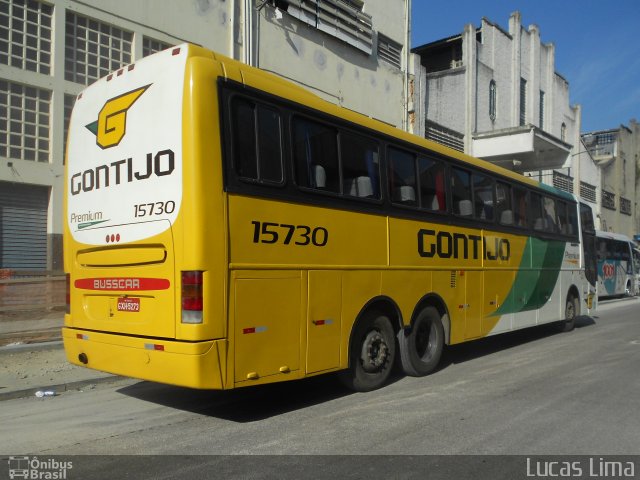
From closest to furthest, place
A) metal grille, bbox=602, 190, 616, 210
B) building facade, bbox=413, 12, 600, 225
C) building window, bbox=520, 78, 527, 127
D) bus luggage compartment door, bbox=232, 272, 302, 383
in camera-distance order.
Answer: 1. bus luggage compartment door, bbox=232, 272, 302, 383
2. building facade, bbox=413, 12, 600, 225
3. building window, bbox=520, 78, 527, 127
4. metal grille, bbox=602, 190, 616, 210

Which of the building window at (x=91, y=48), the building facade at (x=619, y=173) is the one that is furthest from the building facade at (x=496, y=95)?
the building window at (x=91, y=48)

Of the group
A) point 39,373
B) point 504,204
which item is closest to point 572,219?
point 504,204

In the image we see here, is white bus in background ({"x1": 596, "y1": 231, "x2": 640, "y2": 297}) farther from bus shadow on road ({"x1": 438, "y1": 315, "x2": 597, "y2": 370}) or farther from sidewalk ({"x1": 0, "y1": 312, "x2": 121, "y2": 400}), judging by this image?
sidewalk ({"x1": 0, "y1": 312, "x2": 121, "y2": 400})

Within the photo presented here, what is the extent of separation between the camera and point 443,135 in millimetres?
22109

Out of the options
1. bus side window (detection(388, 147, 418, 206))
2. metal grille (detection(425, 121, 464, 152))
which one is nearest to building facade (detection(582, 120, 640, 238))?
metal grille (detection(425, 121, 464, 152))

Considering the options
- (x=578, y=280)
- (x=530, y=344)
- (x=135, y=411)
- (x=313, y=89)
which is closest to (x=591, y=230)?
(x=578, y=280)

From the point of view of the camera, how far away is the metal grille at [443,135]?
69.9ft

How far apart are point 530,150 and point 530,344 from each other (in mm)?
13707

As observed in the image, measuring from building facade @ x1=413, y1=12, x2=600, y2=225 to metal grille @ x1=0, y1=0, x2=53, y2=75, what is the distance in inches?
514

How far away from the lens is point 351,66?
55.6ft

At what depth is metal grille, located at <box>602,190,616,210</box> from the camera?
40.0 meters

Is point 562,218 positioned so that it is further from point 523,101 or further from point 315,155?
point 523,101

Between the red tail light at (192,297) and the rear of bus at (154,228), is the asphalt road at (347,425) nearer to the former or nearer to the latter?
the rear of bus at (154,228)

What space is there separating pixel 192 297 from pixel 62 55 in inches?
300
